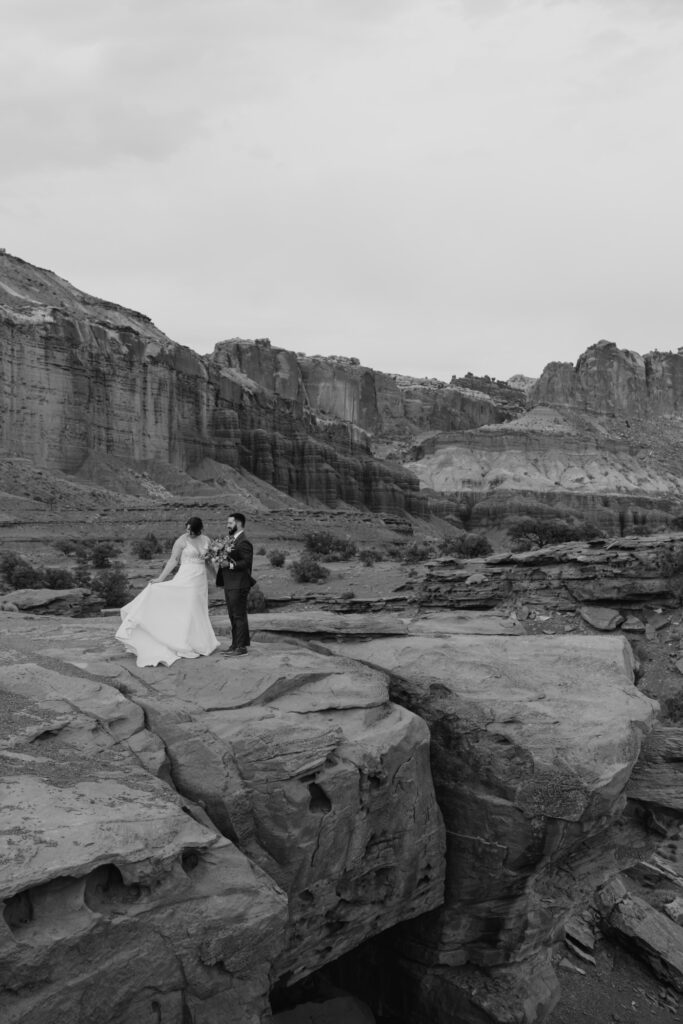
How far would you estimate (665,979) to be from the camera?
1053cm

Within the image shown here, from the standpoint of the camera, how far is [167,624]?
8.14 meters

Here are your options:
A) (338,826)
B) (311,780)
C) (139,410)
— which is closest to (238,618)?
(311,780)

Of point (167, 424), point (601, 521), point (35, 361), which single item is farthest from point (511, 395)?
point (35, 361)

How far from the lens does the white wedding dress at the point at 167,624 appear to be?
799 centimetres

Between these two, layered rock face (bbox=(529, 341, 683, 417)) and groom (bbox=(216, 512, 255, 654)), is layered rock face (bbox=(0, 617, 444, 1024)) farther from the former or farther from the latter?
layered rock face (bbox=(529, 341, 683, 417))

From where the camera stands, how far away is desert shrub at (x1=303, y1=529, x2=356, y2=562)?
48.2m

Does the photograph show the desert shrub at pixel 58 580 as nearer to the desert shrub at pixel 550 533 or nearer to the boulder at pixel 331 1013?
the boulder at pixel 331 1013

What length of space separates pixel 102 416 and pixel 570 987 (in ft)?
240

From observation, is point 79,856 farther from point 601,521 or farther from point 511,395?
point 511,395

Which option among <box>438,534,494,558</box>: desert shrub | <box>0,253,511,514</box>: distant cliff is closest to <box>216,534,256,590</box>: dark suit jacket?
<box>438,534,494,558</box>: desert shrub

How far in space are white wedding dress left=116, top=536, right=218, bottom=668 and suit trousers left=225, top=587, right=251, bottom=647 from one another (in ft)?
0.80

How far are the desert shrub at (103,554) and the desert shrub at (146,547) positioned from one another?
115 cm

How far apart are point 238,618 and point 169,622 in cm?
76

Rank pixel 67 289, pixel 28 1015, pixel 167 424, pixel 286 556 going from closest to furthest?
pixel 28 1015
pixel 286 556
pixel 167 424
pixel 67 289
